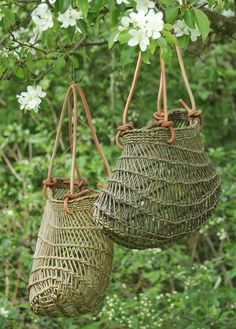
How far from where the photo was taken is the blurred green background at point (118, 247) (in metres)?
3.67

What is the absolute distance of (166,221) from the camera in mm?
2104

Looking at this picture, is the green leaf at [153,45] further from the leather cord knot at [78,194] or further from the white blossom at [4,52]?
the white blossom at [4,52]

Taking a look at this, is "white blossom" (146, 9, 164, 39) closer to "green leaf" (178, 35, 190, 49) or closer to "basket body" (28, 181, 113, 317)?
"green leaf" (178, 35, 190, 49)

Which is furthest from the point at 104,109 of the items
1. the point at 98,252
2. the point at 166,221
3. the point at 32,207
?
the point at 166,221

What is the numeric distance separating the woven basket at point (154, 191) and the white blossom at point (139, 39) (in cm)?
22

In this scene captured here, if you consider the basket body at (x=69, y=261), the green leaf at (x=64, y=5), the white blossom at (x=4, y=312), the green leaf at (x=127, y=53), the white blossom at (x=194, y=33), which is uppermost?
the green leaf at (x=64, y=5)

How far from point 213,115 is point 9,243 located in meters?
2.23

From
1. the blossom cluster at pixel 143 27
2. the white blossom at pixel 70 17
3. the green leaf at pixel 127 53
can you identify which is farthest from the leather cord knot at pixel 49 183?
the blossom cluster at pixel 143 27

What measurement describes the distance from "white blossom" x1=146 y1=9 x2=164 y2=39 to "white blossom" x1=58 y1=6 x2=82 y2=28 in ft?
1.53

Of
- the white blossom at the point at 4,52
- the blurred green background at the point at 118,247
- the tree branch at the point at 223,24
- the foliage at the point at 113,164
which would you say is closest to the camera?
the white blossom at the point at 4,52

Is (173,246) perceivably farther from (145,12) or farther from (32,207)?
(145,12)

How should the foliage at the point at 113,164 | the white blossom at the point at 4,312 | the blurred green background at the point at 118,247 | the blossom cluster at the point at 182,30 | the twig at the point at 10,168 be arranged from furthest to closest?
the twig at the point at 10,168 < the blurred green background at the point at 118,247 < the white blossom at the point at 4,312 < the foliage at the point at 113,164 < the blossom cluster at the point at 182,30

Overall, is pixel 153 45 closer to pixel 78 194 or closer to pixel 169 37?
pixel 169 37

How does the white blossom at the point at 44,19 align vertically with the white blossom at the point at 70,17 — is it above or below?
above
